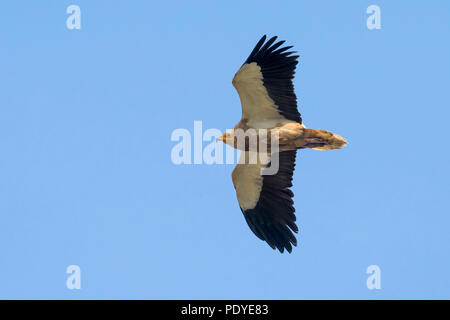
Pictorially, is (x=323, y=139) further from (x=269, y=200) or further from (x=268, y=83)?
(x=269, y=200)

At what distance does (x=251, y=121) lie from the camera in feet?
49.4

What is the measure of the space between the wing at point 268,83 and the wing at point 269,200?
1.00 metres

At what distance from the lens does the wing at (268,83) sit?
47.0ft

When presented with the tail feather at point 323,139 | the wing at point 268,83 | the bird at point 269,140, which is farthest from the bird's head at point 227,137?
the tail feather at point 323,139

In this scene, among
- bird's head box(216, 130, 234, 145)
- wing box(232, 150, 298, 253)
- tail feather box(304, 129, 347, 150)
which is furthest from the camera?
wing box(232, 150, 298, 253)

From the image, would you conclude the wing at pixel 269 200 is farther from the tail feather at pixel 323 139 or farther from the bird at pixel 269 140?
the tail feather at pixel 323 139

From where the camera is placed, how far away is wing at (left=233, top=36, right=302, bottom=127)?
14.3 m

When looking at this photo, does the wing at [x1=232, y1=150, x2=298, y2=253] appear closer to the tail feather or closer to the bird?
the bird

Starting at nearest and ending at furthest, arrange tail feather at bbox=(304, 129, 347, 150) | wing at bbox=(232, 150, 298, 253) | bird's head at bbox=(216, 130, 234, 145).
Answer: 1. tail feather at bbox=(304, 129, 347, 150)
2. bird's head at bbox=(216, 130, 234, 145)
3. wing at bbox=(232, 150, 298, 253)

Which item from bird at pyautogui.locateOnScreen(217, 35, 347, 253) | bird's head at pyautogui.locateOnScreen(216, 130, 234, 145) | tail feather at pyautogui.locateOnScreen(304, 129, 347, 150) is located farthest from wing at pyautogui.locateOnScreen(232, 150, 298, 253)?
tail feather at pyautogui.locateOnScreen(304, 129, 347, 150)
